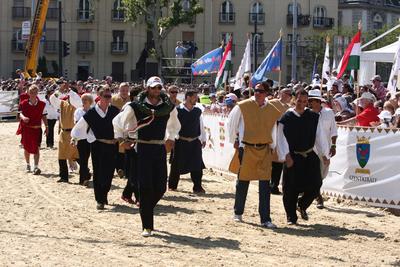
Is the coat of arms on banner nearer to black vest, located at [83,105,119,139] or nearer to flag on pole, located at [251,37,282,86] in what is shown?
black vest, located at [83,105,119,139]

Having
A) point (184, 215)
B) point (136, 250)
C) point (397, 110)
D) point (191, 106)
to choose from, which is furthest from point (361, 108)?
point (136, 250)

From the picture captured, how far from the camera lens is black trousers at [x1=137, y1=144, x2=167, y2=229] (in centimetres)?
1079

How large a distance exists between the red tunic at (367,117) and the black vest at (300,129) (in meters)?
2.81

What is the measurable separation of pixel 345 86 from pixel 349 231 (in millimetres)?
9554

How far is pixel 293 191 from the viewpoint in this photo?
39.2 ft

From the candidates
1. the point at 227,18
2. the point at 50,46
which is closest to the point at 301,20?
the point at 227,18

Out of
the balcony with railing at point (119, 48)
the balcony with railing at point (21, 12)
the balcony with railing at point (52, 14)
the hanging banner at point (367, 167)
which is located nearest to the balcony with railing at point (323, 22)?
the balcony with railing at point (119, 48)

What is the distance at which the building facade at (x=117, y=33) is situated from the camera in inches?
2793

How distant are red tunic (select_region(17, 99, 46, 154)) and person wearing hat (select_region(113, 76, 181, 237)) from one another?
23.7 feet

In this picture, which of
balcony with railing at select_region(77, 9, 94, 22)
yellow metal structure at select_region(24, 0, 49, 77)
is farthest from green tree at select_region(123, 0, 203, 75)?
yellow metal structure at select_region(24, 0, 49, 77)

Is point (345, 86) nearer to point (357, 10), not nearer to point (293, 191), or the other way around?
point (293, 191)

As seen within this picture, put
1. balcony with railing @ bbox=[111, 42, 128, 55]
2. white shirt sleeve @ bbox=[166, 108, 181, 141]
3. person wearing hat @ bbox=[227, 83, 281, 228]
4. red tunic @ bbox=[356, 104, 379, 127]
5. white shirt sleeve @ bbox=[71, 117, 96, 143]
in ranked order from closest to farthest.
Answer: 1. white shirt sleeve @ bbox=[166, 108, 181, 141]
2. person wearing hat @ bbox=[227, 83, 281, 228]
3. white shirt sleeve @ bbox=[71, 117, 96, 143]
4. red tunic @ bbox=[356, 104, 379, 127]
5. balcony with railing @ bbox=[111, 42, 128, 55]

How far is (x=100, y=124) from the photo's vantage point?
1336 centimetres

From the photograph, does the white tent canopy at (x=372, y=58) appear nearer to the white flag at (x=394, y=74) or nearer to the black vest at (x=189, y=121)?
the white flag at (x=394, y=74)
